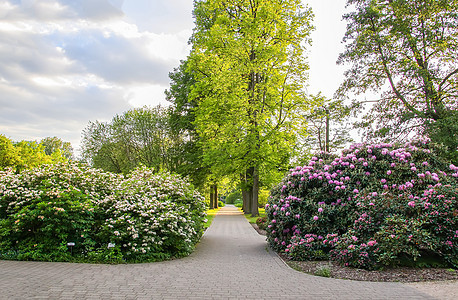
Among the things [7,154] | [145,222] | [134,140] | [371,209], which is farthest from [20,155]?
[371,209]

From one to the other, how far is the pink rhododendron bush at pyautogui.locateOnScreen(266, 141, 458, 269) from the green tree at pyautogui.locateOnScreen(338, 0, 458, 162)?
955 cm

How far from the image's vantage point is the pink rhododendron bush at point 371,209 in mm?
7320

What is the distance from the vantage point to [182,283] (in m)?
6.27

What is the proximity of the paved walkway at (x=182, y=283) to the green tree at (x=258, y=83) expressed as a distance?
12.0 metres

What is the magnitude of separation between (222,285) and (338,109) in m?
17.9

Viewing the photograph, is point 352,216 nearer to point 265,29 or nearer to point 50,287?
point 50,287

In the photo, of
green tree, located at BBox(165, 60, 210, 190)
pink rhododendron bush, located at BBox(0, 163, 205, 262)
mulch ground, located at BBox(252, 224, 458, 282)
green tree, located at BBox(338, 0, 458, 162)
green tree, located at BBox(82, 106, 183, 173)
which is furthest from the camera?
green tree, located at BBox(82, 106, 183, 173)

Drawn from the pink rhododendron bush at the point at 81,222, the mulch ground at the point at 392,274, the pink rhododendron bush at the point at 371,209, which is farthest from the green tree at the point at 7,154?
the mulch ground at the point at 392,274

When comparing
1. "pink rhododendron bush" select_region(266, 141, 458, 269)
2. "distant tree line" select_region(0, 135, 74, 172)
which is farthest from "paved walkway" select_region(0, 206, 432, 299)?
"distant tree line" select_region(0, 135, 74, 172)

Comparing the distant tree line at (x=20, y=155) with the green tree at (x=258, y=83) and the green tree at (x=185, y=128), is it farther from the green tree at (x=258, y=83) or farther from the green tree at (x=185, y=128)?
the green tree at (x=185, y=128)

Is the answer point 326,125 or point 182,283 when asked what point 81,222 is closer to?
point 182,283

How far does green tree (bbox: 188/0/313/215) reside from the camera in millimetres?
19797

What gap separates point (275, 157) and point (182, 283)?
1420 cm

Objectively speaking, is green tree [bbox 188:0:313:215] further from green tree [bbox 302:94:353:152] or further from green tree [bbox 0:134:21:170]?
green tree [bbox 0:134:21:170]
